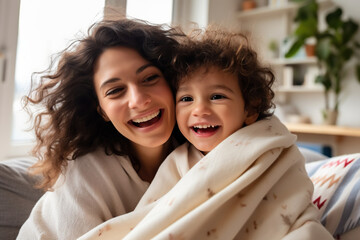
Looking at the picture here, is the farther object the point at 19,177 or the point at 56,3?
the point at 56,3

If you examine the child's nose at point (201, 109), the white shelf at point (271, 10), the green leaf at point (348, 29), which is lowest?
the child's nose at point (201, 109)

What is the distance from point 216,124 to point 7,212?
32.7 inches

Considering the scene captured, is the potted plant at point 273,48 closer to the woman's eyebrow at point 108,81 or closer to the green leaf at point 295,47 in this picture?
the green leaf at point 295,47

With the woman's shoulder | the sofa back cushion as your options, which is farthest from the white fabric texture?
the sofa back cushion

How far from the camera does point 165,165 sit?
0.99 meters

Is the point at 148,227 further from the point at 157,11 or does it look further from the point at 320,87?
the point at 320,87

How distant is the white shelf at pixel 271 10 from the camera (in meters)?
3.74

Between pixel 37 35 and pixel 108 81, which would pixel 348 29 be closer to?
pixel 37 35

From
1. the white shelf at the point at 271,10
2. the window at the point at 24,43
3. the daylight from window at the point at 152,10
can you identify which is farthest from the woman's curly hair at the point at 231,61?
the white shelf at the point at 271,10

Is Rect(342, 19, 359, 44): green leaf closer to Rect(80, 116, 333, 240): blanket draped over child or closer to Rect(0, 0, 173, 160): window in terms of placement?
Rect(0, 0, 173, 160): window

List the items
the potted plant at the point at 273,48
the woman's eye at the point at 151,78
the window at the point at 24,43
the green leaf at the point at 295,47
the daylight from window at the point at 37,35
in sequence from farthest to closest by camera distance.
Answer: the potted plant at the point at 273,48
the green leaf at the point at 295,47
the daylight from window at the point at 37,35
the window at the point at 24,43
the woman's eye at the point at 151,78

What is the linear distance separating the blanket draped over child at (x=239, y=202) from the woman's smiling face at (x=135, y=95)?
0.23 meters

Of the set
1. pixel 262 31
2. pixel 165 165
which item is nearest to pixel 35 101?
pixel 165 165

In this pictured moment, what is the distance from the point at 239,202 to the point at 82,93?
653 mm
